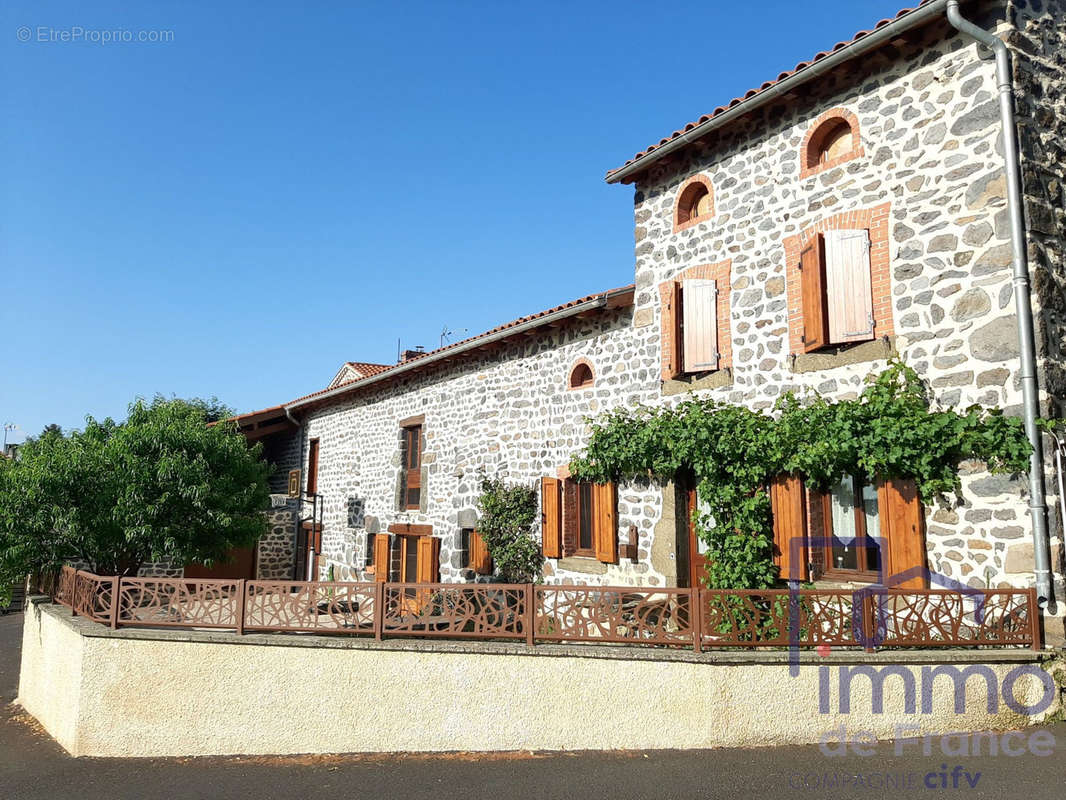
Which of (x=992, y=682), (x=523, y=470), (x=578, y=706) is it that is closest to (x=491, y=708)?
(x=578, y=706)

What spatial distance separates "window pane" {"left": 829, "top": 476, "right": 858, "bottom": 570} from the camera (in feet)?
26.2

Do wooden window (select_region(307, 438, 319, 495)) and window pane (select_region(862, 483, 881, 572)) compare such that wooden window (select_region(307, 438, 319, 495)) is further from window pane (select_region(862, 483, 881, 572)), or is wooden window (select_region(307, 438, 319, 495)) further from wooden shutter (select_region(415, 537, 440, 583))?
window pane (select_region(862, 483, 881, 572))

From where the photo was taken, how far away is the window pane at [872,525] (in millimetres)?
7719

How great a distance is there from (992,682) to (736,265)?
198 inches

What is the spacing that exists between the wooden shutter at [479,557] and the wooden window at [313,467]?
738 cm

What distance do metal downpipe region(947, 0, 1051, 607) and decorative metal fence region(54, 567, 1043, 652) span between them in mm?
419

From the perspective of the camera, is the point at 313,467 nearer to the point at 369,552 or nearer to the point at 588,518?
the point at 369,552

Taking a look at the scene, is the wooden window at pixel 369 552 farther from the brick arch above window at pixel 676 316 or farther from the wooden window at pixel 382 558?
the brick arch above window at pixel 676 316

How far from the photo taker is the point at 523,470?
12461mm

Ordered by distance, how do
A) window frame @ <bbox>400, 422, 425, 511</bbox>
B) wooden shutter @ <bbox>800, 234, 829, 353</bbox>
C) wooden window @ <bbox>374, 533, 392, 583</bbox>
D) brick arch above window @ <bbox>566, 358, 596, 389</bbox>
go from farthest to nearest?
1. wooden window @ <bbox>374, 533, 392, 583</bbox>
2. window frame @ <bbox>400, 422, 425, 511</bbox>
3. brick arch above window @ <bbox>566, 358, 596, 389</bbox>
4. wooden shutter @ <bbox>800, 234, 829, 353</bbox>

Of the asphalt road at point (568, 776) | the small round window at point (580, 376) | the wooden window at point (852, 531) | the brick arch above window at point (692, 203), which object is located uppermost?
the brick arch above window at point (692, 203)

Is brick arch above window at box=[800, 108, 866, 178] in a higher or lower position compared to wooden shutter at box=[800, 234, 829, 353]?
higher

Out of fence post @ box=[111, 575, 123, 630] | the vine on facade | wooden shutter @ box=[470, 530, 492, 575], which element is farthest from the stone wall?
fence post @ box=[111, 575, 123, 630]

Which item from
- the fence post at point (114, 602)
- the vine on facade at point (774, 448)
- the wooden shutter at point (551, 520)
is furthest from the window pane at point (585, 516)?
the fence post at point (114, 602)
